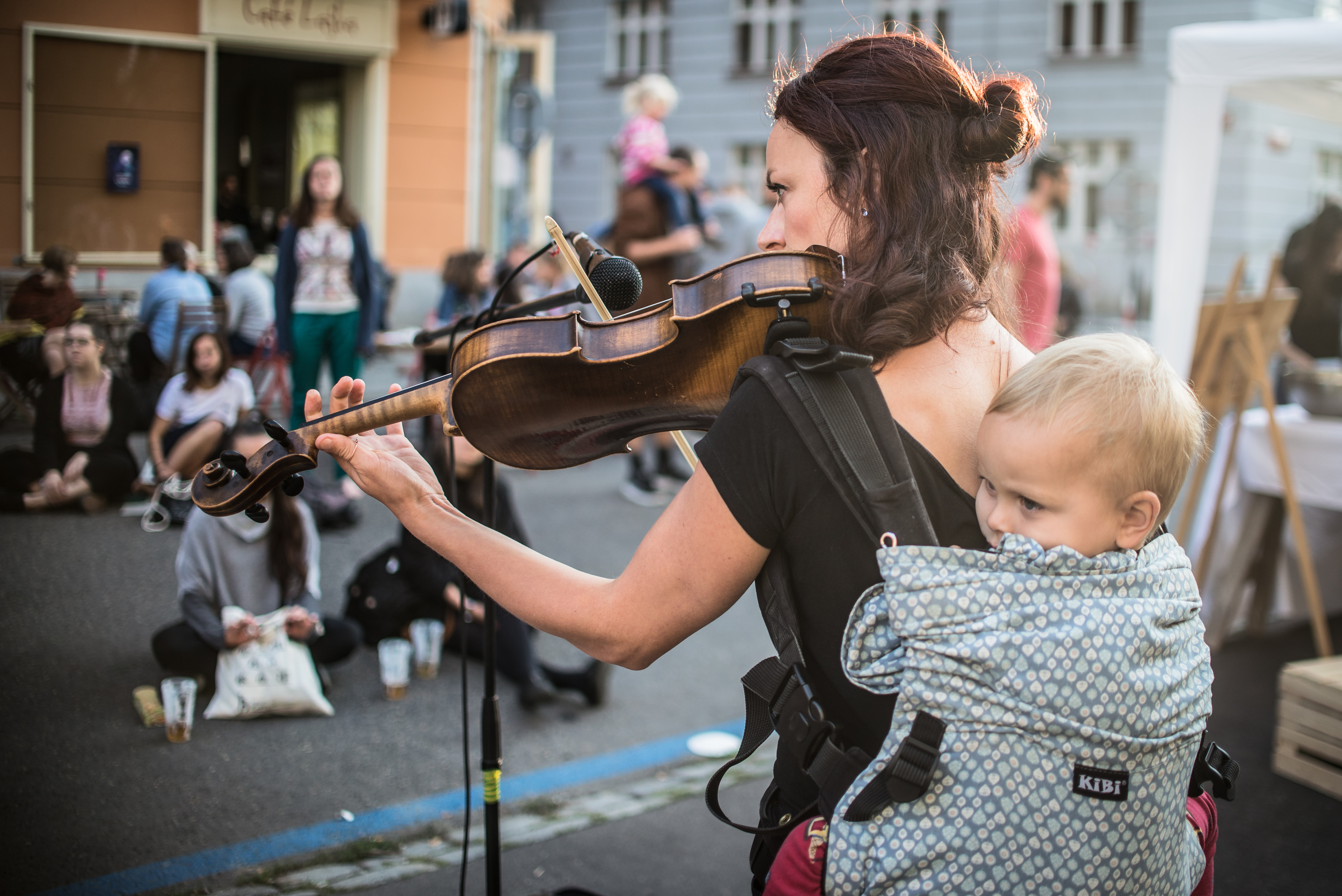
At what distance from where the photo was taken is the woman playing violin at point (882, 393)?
132cm

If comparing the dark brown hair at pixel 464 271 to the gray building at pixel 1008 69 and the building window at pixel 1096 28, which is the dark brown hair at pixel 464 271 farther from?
the building window at pixel 1096 28

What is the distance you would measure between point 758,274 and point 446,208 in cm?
289

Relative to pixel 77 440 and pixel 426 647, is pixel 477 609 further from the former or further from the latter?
pixel 77 440

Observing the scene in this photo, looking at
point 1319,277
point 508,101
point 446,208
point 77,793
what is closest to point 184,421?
point 77,793

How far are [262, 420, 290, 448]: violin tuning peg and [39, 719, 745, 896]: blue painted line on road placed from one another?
4.75 ft

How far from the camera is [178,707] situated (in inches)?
125

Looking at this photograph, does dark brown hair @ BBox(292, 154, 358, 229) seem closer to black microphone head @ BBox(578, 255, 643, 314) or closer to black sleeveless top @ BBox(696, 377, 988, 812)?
black microphone head @ BBox(578, 255, 643, 314)

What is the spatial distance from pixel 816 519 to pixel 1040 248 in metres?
4.92

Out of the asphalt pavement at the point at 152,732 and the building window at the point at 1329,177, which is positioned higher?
the building window at the point at 1329,177

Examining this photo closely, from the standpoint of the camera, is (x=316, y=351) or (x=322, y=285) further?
(x=322, y=285)

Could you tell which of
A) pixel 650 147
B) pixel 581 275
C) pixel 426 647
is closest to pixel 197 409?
pixel 426 647

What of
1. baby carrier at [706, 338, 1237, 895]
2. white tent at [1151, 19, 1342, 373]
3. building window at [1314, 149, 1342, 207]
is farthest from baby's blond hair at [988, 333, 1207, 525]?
building window at [1314, 149, 1342, 207]

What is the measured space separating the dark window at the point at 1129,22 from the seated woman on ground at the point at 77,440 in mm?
17613

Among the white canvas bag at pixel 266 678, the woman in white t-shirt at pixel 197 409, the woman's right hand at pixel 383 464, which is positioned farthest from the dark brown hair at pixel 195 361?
the woman's right hand at pixel 383 464
